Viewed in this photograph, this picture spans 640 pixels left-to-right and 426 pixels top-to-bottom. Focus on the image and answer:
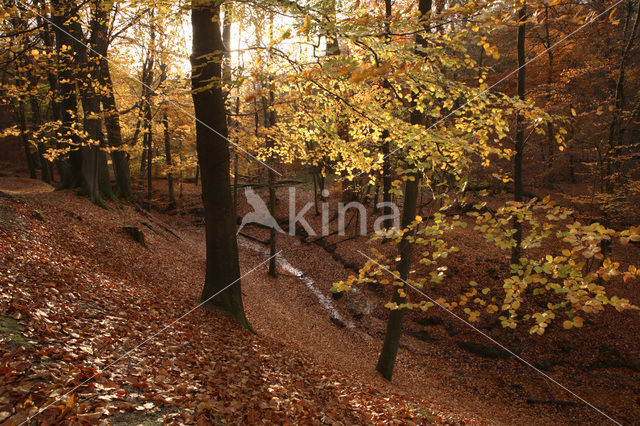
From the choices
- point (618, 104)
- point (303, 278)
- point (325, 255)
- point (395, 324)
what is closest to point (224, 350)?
point (395, 324)

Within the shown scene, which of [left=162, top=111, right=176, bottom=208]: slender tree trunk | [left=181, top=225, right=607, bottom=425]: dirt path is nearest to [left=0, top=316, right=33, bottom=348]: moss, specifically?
[left=181, top=225, right=607, bottom=425]: dirt path

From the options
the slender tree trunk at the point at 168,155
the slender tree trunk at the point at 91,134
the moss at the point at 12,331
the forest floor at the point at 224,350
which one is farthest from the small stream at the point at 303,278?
the moss at the point at 12,331

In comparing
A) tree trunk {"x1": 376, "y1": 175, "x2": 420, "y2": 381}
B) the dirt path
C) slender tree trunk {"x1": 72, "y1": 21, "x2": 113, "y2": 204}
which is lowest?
the dirt path

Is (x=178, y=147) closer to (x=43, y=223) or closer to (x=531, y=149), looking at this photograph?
(x=43, y=223)

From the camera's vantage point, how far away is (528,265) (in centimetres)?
305

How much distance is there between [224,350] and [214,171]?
3.27 m

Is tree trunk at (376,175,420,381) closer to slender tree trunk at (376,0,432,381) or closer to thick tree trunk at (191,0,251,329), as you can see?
slender tree trunk at (376,0,432,381)

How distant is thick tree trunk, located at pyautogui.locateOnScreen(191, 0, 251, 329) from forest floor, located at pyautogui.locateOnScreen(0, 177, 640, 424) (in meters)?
0.59

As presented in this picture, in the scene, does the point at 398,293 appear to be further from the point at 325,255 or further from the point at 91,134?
the point at 91,134

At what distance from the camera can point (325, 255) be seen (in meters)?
17.1

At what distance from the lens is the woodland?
3.34 meters

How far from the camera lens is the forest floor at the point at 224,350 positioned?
345cm

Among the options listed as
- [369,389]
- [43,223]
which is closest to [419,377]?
[369,389]

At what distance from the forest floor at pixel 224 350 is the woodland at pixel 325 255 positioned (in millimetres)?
43
